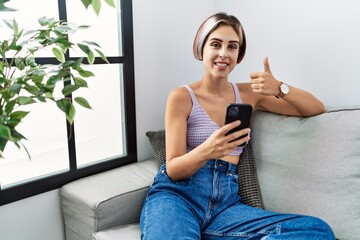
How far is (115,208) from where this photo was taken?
1.28 metres

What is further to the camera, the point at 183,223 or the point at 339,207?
the point at 339,207

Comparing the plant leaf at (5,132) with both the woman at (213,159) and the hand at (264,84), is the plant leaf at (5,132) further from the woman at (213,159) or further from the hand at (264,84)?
the hand at (264,84)

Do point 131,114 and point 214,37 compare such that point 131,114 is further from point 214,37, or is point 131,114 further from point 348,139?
point 348,139

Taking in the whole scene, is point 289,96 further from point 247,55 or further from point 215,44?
point 247,55

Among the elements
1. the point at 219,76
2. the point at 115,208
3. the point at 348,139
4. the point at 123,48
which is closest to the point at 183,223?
the point at 115,208

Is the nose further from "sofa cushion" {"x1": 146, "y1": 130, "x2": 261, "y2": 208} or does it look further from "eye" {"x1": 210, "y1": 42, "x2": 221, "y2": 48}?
"sofa cushion" {"x1": 146, "y1": 130, "x2": 261, "y2": 208}

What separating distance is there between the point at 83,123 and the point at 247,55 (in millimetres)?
966

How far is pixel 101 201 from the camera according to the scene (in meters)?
1.25

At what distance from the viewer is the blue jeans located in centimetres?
102

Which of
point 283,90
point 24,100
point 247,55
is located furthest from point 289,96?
point 24,100

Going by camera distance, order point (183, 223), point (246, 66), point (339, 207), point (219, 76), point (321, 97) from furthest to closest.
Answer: point (246, 66) < point (321, 97) < point (219, 76) < point (339, 207) < point (183, 223)

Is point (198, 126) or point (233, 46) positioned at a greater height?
point (233, 46)

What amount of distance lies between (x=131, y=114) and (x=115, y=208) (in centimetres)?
55

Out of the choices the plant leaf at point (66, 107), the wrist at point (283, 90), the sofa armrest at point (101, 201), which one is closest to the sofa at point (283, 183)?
the sofa armrest at point (101, 201)
